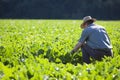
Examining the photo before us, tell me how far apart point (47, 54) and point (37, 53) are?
243 mm

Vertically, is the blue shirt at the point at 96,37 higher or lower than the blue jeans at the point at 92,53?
higher

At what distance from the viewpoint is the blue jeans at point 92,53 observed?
768 centimetres

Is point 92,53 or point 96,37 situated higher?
point 96,37

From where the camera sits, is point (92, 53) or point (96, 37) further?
point (92, 53)

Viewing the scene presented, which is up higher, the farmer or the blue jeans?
the farmer

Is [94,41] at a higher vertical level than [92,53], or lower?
higher

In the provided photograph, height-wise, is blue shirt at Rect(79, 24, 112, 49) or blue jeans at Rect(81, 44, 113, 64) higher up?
blue shirt at Rect(79, 24, 112, 49)

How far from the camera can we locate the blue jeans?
7.68 m

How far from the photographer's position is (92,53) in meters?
7.75

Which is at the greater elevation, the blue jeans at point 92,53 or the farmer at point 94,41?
the farmer at point 94,41

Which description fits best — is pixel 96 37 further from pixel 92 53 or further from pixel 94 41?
pixel 92 53

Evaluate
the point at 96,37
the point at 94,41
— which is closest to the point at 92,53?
the point at 94,41
